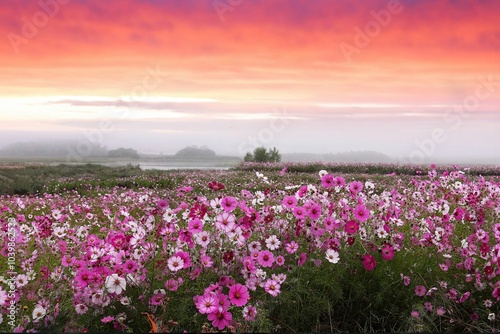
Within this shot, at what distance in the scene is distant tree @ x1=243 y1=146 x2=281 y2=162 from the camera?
31202 mm

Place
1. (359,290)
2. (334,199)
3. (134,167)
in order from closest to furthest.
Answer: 1. (359,290)
2. (334,199)
3. (134,167)

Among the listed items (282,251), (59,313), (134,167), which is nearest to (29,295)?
(59,313)

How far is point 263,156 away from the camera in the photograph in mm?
31219

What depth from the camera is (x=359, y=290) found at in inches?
156

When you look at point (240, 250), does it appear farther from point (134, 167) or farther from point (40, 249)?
point (134, 167)

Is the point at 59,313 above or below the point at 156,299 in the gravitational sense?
below

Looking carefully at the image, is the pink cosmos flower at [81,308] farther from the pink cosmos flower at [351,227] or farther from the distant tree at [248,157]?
the distant tree at [248,157]

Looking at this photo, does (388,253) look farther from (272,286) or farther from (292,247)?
(272,286)

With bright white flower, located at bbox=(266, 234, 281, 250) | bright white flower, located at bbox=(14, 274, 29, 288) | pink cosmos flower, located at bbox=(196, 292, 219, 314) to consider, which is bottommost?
bright white flower, located at bbox=(14, 274, 29, 288)

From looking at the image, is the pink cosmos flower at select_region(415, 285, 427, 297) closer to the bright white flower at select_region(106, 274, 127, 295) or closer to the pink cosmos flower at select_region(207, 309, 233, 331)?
the pink cosmos flower at select_region(207, 309, 233, 331)

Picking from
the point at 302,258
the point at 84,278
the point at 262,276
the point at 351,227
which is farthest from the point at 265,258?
the point at 84,278

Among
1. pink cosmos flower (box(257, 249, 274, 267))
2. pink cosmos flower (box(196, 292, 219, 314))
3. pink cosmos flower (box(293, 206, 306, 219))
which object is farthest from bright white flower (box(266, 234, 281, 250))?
pink cosmos flower (box(196, 292, 219, 314))

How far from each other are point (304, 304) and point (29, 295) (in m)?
2.25

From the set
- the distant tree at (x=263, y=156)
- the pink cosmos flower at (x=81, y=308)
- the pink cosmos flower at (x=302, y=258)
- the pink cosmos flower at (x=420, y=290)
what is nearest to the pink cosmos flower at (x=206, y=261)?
A: the pink cosmos flower at (x=302, y=258)
